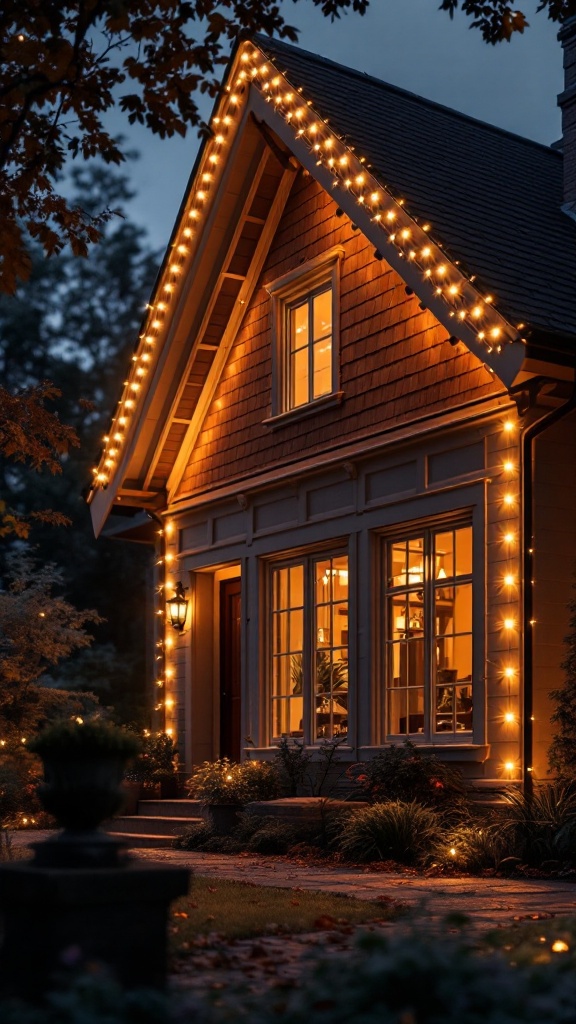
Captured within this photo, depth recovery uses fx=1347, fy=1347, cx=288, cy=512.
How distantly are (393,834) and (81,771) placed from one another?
564cm

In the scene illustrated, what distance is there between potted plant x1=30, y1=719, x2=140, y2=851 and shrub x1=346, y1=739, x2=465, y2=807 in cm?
593

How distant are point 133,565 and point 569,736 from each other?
21.8 meters

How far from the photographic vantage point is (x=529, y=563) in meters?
10.3

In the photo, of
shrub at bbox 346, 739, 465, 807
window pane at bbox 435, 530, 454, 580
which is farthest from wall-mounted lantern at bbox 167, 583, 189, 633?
shrub at bbox 346, 739, 465, 807

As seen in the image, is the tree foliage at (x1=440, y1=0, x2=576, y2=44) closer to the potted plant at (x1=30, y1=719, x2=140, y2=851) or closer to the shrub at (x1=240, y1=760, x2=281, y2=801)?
the potted plant at (x1=30, y1=719, x2=140, y2=851)

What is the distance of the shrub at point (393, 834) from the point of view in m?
9.88

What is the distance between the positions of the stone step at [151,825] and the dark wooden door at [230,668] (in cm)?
136

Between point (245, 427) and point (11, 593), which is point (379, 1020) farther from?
point (11, 593)

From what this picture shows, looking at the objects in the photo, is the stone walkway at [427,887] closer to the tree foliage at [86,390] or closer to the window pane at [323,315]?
the window pane at [323,315]

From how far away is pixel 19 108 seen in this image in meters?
9.60

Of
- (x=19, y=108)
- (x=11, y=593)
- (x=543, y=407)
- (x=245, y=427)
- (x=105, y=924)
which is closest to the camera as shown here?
(x=105, y=924)

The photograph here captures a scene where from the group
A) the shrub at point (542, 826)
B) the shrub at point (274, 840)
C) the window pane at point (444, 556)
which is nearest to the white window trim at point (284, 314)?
the window pane at point (444, 556)

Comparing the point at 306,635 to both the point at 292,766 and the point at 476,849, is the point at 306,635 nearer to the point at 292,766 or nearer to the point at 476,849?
the point at 292,766

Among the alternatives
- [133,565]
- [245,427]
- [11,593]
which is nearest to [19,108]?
[245,427]
